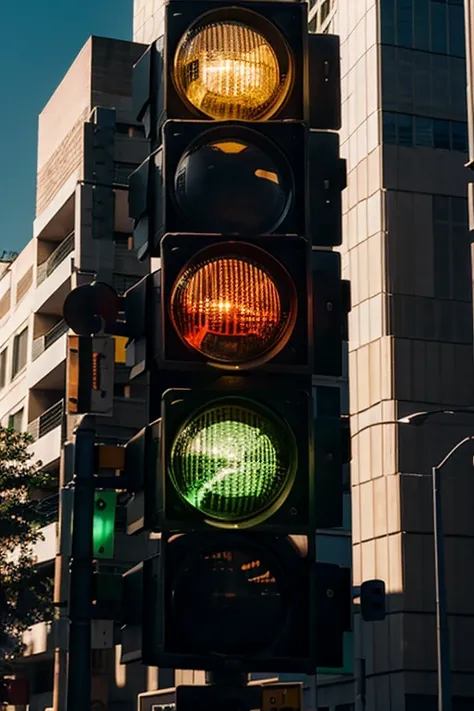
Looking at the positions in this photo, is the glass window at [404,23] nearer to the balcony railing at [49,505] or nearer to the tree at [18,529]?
the balcony railing at [49,505]

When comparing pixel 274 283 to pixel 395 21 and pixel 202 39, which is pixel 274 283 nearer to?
pixel 202 39

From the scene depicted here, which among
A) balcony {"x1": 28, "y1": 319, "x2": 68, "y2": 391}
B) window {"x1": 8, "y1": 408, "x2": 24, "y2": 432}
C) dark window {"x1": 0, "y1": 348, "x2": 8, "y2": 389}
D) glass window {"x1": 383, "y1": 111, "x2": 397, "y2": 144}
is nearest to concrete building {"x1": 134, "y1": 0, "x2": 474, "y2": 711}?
glass window {"x1": 383, "y1": 111, "x2": 397, "y2": 144}

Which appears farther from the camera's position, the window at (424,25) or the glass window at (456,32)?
the glass window at (456,32)

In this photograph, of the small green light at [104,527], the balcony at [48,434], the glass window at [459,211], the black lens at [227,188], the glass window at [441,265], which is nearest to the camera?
the black lens at [227,188]

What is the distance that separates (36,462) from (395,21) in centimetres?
2200

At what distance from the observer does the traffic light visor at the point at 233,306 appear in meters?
4.57

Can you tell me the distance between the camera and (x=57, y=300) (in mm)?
59969

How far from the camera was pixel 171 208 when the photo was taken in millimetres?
4750

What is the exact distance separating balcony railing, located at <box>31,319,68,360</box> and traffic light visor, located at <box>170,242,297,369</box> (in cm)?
5438

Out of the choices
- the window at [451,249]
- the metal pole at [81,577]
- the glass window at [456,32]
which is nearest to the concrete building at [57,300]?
the window at [451,249]

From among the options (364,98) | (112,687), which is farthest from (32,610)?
(364,98)

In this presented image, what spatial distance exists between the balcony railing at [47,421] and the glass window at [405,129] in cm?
1667

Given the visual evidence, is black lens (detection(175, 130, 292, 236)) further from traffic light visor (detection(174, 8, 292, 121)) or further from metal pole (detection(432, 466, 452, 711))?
metal pole (detection(432, 466, 452, 711))

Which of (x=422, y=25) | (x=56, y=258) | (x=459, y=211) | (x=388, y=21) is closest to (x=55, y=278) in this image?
(x=56, y=258)
